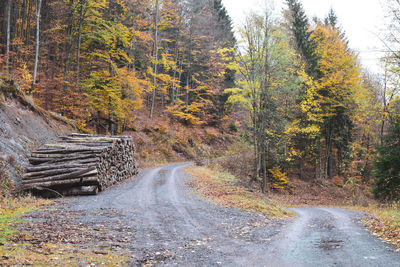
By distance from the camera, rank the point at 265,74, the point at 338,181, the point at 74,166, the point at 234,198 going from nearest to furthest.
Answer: the point at 74,166 → the point at 234,198 → the point at 265,74 → the point at 338,181

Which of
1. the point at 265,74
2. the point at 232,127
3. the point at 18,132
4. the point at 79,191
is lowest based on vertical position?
the point at 79,191

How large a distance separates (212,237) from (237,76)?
832 inches

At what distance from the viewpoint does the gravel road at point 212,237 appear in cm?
497

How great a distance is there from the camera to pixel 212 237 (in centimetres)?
656

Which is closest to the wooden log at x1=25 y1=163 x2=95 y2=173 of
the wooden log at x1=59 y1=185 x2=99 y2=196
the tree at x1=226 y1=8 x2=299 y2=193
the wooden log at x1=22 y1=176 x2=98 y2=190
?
the wooden log at x1=22 y1=176 x2=98 y2=190

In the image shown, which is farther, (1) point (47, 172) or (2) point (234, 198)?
(2) point (234, 198)

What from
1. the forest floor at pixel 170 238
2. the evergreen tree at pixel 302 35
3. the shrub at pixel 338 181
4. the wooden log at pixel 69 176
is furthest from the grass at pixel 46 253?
the shrub at pixel 338 181

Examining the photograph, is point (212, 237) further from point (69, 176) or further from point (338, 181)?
point (338, 181)

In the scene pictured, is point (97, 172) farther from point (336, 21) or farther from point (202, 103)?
point (336, 21)

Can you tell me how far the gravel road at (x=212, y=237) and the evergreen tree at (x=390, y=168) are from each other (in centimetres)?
1072

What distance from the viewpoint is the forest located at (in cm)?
1638

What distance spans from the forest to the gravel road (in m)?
8.48

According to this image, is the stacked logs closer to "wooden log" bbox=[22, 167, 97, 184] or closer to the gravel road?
"wooden log" bbox=[22, 167, 97, 184]

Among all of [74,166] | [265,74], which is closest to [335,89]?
[265,74]
